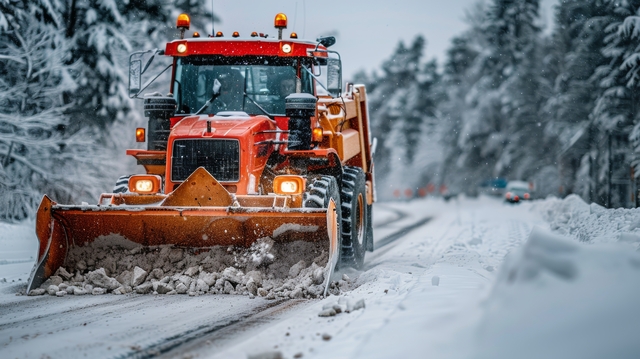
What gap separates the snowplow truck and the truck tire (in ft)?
0.04

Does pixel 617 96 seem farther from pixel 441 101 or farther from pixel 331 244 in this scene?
pixel 441 101

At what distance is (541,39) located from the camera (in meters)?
46.7

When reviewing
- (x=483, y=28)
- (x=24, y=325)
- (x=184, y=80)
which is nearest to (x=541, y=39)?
(x=483, y=28)

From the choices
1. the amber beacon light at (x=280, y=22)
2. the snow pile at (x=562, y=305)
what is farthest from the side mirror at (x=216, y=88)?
the snow pile at (x=562, y=305)

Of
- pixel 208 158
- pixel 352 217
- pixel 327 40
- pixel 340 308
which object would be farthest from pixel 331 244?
pixel 327 40

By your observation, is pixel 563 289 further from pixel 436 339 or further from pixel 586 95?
pixel 586 95

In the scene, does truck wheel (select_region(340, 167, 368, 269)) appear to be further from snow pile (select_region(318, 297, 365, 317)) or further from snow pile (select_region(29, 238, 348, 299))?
snow pile (select_region(318, 297, 365, 317))

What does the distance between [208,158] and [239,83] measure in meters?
1.29

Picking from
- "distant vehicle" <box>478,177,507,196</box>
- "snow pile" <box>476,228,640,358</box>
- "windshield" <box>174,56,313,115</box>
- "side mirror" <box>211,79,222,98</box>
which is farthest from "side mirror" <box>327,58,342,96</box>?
"distant vehicle" <box>478,177,507,196</box>

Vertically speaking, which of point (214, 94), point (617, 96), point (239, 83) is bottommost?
point (214, 94)

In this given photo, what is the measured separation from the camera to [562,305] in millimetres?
4055

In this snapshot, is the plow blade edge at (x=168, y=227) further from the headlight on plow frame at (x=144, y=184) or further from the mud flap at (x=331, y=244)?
the headlight on plow frame at (x=144, y=184)

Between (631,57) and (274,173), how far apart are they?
17135 mm

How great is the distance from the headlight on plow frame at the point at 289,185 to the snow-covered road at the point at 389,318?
3.87 ft
